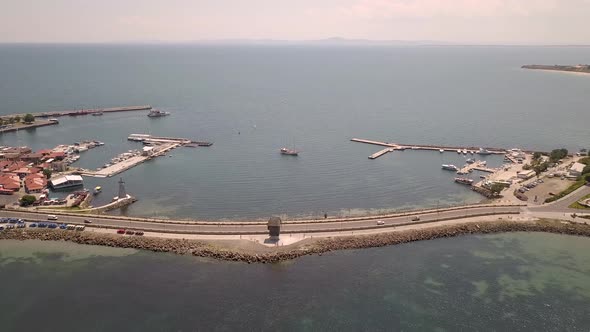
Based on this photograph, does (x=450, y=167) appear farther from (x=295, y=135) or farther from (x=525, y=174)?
(x=295, y=135)

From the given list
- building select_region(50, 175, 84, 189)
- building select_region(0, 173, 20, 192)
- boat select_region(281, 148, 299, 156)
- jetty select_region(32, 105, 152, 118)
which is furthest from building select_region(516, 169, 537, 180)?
jetty select_region(32, 105, 152, 118)

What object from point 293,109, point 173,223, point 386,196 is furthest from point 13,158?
point 293,109

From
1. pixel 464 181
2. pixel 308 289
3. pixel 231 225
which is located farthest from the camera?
pixel 464 181

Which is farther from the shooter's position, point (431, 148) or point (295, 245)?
point (431, 148)

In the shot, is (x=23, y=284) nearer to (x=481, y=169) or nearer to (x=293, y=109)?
(x=481, y=169)

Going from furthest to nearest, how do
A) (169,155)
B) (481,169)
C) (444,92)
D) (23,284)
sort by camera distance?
(444,92) → (169,155) → (481,169) → (23,284)

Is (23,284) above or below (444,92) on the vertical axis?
below

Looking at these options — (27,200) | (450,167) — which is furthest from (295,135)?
(27,200)
